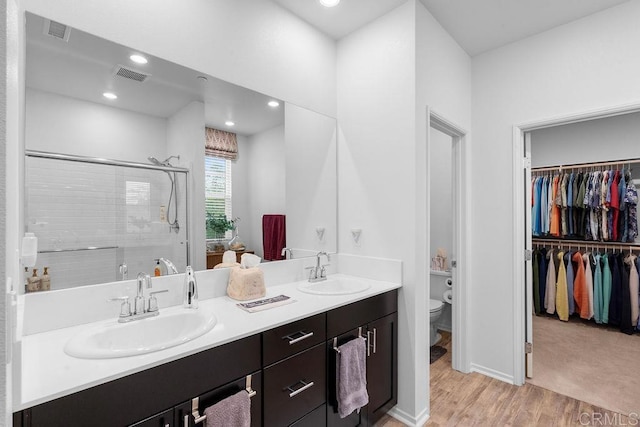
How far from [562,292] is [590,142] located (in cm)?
179

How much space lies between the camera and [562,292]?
3783 millimetres

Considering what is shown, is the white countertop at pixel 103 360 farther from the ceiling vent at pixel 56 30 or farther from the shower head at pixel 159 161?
the ceiling vent at pixel 56 30

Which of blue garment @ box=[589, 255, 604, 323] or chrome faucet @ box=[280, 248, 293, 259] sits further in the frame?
blue garment @ box=[589, 255, 604, 323]

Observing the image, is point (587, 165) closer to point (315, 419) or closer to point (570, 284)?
point (570, 284)

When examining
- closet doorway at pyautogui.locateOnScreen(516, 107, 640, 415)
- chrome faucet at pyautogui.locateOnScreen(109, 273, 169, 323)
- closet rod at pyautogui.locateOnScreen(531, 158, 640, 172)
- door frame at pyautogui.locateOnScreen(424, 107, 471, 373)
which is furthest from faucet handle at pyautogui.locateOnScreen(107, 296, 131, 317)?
closet rod at pyautogui.locateOnScreen(531, 158, 640, 172)

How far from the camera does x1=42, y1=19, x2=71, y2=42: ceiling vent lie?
133 centimetres

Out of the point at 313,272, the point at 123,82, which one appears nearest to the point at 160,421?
the point at 313,272

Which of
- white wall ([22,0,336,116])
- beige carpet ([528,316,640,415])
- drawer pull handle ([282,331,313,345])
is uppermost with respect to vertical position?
white wall ([22,0,336,116])

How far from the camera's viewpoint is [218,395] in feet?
4.06

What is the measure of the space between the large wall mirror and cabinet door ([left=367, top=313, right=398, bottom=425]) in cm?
82

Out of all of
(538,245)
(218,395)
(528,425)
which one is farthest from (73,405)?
(538,245)

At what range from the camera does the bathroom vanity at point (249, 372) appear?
96 cm

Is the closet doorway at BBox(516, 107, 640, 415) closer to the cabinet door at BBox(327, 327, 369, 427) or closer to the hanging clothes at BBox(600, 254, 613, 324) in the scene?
the hanging clothes at BBox(600, 254, 613, 324)

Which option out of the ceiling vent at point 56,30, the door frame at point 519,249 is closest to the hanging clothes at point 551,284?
the door frame at point 519,249
